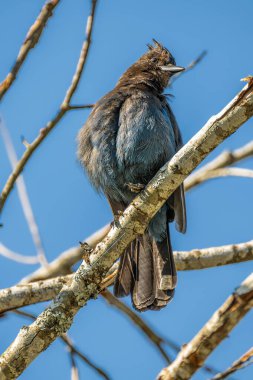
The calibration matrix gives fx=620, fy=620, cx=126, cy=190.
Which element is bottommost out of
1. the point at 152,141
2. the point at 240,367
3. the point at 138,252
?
the point at 240,367

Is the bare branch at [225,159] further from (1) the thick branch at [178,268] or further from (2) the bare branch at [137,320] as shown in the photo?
(2) the bare branch at [137,320]

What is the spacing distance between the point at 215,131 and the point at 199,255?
1.35 metres

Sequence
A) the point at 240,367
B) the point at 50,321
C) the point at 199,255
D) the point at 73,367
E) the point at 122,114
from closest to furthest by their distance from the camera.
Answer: the point at 240,367, the point at 50,321, the point at 73,367, the point at 199,255, the point at 122,114

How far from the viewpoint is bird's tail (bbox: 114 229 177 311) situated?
4516mm

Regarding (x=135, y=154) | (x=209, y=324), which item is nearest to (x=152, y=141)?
(x=135, y=154)

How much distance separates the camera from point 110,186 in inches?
192

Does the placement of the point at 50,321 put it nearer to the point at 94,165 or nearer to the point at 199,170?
the point at 94,165

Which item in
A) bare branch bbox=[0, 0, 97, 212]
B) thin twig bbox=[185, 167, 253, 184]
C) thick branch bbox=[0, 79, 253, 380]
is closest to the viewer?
thick branch bbox=[0, 79, 253, 380]

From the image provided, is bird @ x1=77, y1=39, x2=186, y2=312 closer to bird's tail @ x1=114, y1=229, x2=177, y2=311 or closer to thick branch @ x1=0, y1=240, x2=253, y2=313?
bird's tail @ x1=114, y1=229, x2=177, y2=311

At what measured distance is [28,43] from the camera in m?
3.75

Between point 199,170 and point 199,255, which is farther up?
point 199,170

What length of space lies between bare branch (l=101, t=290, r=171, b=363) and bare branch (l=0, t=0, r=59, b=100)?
1.65 metres

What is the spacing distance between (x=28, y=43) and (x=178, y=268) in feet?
6.57

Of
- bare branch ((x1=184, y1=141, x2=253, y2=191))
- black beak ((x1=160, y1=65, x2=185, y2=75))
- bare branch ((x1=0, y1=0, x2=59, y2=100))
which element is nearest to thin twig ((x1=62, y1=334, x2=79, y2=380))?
bare branch ((x1=0, y1=0, x2=59, y2=100))
